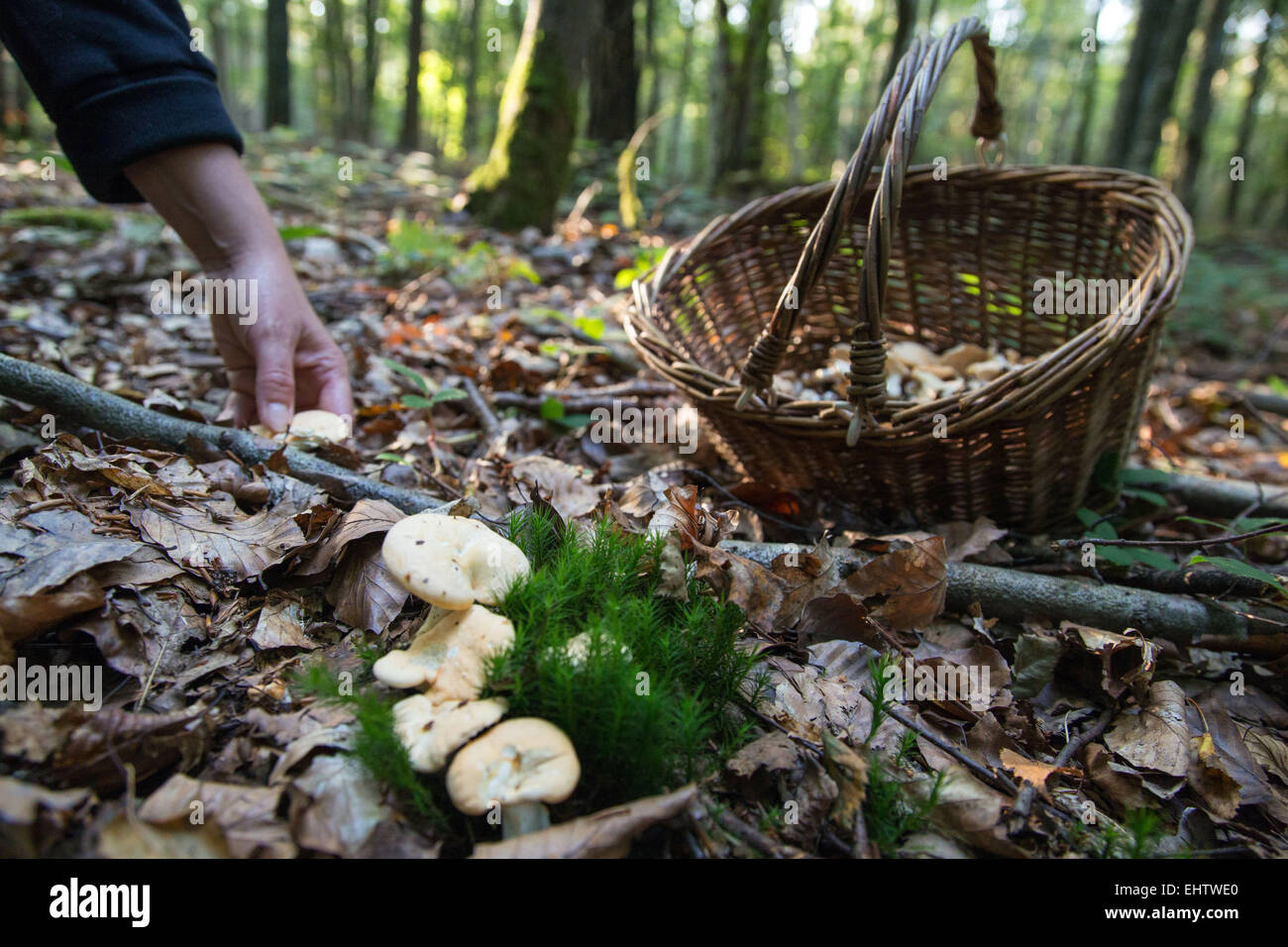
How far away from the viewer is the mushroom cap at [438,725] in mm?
1279

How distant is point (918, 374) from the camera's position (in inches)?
118

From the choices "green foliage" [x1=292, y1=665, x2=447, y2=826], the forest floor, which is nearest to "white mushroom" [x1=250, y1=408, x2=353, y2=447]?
the forest floor

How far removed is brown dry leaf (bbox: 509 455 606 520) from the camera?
2246 mm

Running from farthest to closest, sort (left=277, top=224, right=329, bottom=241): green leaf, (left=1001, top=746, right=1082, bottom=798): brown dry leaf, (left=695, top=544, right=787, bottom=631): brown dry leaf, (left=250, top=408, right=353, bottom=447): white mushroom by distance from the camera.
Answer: (left=277, top=224, right=329, bottom=241): green leaf, (left=250, top=408, right=353, bottom=447): white mushroom, (left=695, top=544, right=787, bottom=631): brown dry leaf, (left=1001, top=746, right=1082, bottom=798): brown dry leaf

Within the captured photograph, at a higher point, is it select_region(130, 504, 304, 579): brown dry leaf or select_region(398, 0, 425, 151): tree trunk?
select_region(398, 0, 425, 151): tree trunk

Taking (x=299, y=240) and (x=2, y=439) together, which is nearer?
(x=2, y=439)

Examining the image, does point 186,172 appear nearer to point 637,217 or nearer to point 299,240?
point 299,240

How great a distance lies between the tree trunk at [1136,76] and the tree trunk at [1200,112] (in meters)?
4.62

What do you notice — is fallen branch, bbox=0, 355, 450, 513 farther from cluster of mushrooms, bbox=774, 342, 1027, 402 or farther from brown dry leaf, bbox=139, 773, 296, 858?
cluster of mushrooms, bbox=774, 342, 1027, 402

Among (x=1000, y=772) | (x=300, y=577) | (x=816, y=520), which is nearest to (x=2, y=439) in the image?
(x=300, y=577)

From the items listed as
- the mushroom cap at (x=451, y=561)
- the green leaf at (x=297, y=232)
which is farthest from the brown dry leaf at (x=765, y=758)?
the green leaf at (x=297, y=232)

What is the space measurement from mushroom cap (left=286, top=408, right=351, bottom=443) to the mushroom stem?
1.64 meters

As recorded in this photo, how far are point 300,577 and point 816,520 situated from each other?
1.60m

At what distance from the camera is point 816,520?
8.29ft
